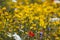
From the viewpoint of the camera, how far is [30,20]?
464cm

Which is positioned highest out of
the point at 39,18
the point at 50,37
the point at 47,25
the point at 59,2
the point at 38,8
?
the point at 59,2

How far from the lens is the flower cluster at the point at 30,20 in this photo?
13.8 ft

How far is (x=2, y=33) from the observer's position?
13.7 feet

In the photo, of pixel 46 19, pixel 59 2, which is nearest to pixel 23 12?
pixel 46 19

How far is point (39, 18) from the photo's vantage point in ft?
16.0

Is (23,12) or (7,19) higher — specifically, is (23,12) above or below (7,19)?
above

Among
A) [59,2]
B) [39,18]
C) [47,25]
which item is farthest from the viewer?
[59,2]

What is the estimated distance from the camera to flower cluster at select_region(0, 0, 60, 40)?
4.20m

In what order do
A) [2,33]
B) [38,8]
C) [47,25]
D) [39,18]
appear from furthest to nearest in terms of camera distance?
[38,8] < [39,18] < [47,25] < [2,33]

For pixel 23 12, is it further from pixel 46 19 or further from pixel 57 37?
pixel 57 37

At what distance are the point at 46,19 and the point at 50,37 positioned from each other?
616 mm

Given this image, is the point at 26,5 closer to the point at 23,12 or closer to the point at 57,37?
the point at 23,12

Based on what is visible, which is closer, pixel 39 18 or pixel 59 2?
pixel 39 18

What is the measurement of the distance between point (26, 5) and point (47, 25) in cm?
117
